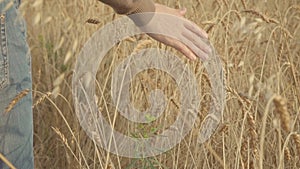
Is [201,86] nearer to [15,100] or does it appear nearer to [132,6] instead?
[132,6]

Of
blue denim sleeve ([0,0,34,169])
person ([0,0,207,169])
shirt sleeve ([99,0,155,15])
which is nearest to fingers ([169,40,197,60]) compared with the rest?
person ([0,0,207,169])

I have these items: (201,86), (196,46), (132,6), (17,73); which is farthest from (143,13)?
(201,86)

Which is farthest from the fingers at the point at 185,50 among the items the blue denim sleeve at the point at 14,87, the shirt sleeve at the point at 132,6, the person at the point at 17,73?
the blue denim sleeve at the point at 14,87

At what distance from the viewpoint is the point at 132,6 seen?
1.27 m

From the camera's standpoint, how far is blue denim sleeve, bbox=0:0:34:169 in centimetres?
116

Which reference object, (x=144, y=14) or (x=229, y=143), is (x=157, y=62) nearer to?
(x=229, y=143)

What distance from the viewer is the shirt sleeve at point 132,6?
1256 mm

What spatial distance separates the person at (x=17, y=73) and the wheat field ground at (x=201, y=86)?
0.12m

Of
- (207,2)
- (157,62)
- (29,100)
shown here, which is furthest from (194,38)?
(207,2)

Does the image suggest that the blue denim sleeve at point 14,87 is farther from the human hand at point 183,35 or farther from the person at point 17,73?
the human hand at point 183,35

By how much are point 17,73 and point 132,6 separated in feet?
0.96

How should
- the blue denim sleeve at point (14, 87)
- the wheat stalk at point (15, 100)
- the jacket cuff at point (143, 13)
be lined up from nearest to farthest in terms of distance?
the wheat stalk at point (15, 100) → the blue denim sleeve at point (14, 87) → the jacket cuff at point (143, 13)

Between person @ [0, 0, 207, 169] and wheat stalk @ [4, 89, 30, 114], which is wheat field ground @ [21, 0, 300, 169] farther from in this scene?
wheat stalk @ [4, 89, 30, 114]

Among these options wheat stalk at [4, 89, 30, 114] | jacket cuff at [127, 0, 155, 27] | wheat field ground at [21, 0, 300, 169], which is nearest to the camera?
wheat stalk at [4, 89, 30, 114]
